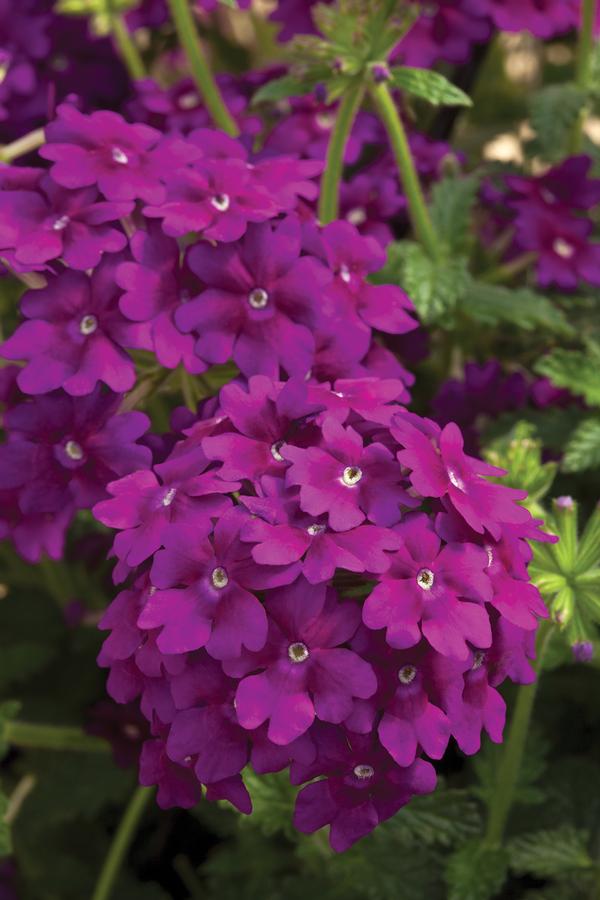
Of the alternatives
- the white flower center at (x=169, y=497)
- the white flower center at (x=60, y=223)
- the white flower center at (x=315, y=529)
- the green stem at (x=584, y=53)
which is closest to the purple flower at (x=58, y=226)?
the white flower center at (x=60, y=223)

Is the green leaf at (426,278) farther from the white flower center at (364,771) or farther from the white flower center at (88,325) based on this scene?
the white flower center at (364,771)

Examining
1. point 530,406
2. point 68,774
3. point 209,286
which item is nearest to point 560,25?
point 530,406

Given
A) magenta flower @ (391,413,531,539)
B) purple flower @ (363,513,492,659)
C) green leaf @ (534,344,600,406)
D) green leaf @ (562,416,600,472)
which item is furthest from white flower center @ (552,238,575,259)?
purple flower @ (363,513,492,659)

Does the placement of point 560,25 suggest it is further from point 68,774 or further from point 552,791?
point 68,774

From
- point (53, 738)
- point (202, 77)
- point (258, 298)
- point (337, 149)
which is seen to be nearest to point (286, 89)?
point (337, 149)

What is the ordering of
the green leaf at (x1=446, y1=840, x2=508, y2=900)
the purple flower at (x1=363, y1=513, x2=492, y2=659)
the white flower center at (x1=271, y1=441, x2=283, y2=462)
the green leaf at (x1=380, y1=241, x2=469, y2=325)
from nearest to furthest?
1. the purple flower at (x1=363, y1=513, x2=492, y2=659)
2. the white flower center at (x1=271, y1=441, x2=283, y2=462)
3. the green leaf at (x1=446, y1=840, x2=508, y2=900)
4. the green leaf at (x1=380, y1=241, x2=469, y2=325)

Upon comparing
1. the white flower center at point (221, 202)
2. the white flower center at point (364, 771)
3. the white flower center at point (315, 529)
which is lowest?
the white flower center at point (364, 771)

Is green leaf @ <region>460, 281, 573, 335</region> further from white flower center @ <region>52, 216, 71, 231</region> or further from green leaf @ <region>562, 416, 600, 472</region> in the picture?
white flower center @ <region>52, 216, 71, 231</region>
